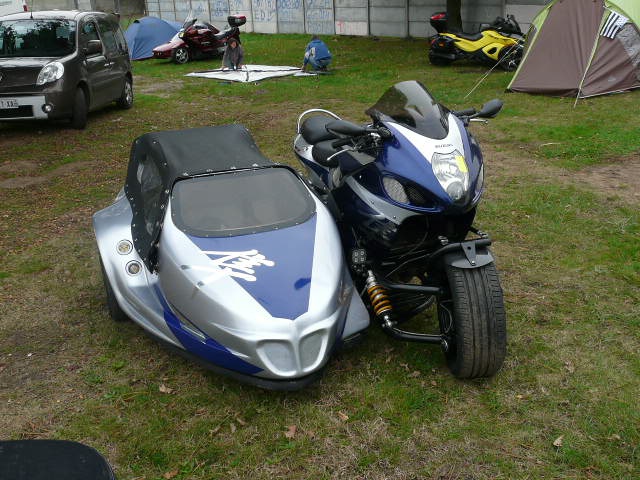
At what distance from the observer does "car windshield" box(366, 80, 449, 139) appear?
13.1 ft

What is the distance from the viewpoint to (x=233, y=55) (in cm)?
1569

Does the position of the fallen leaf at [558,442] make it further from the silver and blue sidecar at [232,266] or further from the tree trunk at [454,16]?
the tree trunk at [454,16]

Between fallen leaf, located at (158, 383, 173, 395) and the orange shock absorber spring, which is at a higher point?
the orange shock absorber spring

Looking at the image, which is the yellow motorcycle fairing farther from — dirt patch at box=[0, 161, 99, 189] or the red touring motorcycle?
dirt patch at box=[0, 161, 99, 189]

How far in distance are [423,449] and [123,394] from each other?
1804 millimetres

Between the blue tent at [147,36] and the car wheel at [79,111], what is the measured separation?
10.7m

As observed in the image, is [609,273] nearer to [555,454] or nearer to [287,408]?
[555,454]

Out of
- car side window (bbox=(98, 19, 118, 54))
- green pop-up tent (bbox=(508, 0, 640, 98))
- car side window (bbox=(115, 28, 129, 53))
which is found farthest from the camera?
car side window (bbox=(115, 28, 129, 53))

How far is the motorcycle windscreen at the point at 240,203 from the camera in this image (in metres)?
3.95

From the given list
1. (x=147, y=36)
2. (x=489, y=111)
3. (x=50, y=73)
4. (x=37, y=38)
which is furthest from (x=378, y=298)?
(x=147, y=36)

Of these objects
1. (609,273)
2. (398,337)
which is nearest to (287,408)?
(398,337)

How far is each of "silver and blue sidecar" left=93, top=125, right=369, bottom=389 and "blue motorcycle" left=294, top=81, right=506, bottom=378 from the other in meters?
0.26

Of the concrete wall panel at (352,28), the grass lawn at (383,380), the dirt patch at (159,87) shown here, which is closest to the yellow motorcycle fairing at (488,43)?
the dirt patch at (159,87)

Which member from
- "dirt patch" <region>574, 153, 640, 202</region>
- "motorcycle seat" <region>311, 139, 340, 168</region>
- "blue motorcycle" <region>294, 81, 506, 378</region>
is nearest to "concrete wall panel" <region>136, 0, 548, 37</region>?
"dirt patch" <region>574, 153, 640, 202</region>
